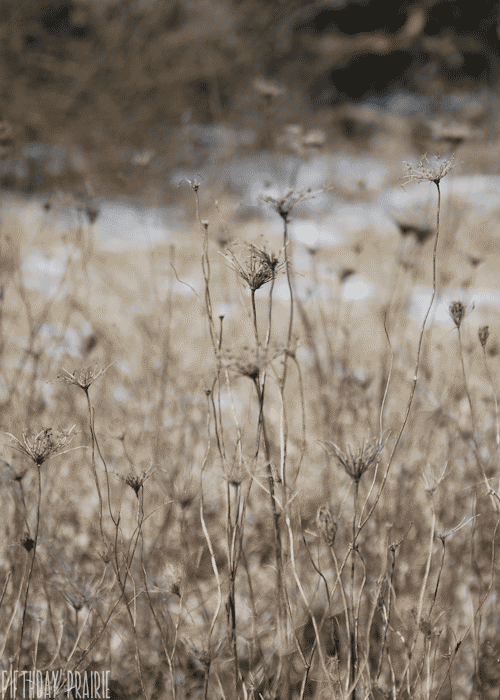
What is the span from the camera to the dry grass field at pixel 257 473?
586 millimetres

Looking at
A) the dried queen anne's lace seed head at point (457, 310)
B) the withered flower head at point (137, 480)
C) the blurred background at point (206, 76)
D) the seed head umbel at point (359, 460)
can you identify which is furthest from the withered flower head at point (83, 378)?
the blurred background at point (206, 76)

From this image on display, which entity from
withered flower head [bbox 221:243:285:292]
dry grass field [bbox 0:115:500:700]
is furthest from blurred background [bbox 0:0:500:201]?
withered flower head [bbox 221:243:285:292]

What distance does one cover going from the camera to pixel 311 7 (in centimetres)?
275

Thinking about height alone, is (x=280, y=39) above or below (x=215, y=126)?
above

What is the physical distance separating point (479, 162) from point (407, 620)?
5.96 feet

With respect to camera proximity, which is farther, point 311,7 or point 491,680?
point 311,7

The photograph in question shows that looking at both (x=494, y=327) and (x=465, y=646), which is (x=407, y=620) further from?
(x=494, y=327)

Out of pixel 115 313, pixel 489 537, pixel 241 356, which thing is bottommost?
pixel 489 537

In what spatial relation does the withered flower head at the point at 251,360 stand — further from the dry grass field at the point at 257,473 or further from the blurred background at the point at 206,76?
the blurred background at the point at 206,76

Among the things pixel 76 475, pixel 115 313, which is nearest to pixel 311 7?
pixel 115 313

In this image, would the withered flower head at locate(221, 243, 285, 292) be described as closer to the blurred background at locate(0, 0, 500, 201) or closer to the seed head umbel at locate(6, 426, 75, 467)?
the seed head umbel at locate(6, 426, 75, 467)

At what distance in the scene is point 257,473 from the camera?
644 millimetres

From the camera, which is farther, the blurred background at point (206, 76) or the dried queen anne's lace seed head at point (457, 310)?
the blurred background at point (206, 76)

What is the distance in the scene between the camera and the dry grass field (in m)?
0.59
